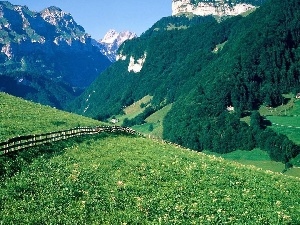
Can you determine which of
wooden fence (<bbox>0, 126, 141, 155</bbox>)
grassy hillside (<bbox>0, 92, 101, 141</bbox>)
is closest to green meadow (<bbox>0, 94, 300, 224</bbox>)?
wooden fence (<bbox>0, 126, 141, 155</bbox>)

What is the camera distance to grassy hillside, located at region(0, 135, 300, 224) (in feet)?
80.2

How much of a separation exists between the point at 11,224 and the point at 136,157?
2238 cm

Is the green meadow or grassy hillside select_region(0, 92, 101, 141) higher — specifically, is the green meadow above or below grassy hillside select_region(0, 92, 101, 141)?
below

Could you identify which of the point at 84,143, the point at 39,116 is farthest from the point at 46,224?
the point at 39,116

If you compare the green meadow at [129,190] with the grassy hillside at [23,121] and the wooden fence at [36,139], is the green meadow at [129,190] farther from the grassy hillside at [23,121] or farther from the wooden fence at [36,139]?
the grassy hillside at [23,121]

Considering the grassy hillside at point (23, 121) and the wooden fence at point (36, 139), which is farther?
the grassy hillside at point (23, 121)

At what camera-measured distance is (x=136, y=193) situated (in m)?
29.6

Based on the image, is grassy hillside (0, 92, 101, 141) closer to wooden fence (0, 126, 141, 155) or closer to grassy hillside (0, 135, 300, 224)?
wooden fence (0, 126, 141, 155)

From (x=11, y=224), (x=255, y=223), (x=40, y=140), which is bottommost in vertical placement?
(x=255, y=223)

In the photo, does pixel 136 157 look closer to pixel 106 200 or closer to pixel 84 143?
pixel 84 143

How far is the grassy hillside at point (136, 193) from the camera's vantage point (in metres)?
24.5

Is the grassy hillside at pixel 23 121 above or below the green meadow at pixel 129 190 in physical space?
above

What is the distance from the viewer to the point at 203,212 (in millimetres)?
27766

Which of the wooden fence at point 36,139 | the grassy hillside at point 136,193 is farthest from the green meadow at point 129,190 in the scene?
the wooden fence at point 36,139
